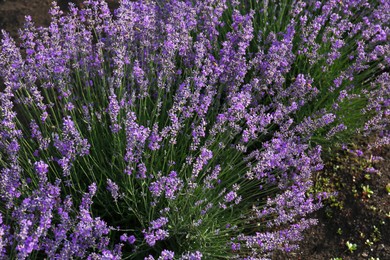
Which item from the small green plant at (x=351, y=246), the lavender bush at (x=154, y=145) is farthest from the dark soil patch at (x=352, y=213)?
the lavender bush at (x=154, y=145)

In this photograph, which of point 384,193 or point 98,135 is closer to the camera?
point 98,135

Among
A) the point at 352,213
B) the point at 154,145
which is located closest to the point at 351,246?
the point at 352,213

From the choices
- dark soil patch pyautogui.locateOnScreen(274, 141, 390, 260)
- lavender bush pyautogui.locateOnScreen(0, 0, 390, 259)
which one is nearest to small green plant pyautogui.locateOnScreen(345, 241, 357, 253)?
dark soil patch pyautogui.locateOnScreen(274, 141, 390, 260)

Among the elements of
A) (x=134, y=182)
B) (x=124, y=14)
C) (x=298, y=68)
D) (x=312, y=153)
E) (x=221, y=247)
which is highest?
(x=298, y=68)

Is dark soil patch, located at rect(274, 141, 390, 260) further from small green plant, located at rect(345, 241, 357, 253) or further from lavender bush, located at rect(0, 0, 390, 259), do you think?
lavender bush, located at rect(0, 0, 390, 259)

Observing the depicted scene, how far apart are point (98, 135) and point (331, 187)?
1718mm

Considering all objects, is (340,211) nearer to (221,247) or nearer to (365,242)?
(365,242)

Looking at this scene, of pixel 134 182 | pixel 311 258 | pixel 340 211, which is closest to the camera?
pixel 134 182

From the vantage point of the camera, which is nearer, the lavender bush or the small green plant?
the lavender bush

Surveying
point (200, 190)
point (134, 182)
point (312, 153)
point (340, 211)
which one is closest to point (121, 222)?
point (134, 182)

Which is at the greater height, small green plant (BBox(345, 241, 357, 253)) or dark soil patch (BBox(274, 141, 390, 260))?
dark soil patch (BBox(274, 141, 390, 260))

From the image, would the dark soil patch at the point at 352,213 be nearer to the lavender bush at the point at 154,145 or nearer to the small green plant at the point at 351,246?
the small green plant at the point at 351,246

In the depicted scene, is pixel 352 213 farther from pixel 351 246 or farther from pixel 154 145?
pixel 154 145

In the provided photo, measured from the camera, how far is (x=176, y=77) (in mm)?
3477
